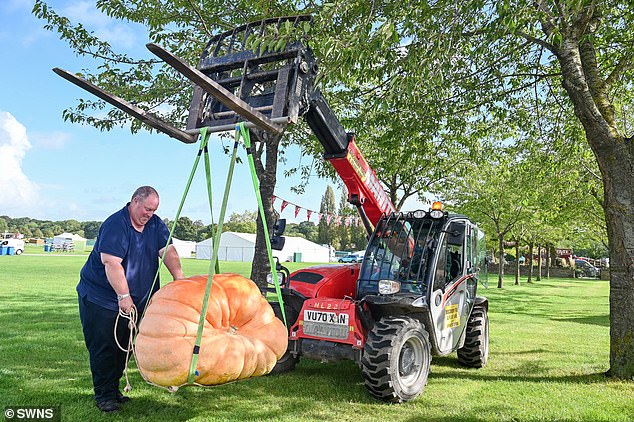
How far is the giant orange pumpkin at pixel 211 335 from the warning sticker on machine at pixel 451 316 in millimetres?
3447

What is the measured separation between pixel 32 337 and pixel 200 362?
6909 millimetres

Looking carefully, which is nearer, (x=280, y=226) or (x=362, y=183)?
(x=280, y=226)

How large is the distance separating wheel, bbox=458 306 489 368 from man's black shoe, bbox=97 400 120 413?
4.77 metres

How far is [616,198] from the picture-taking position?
709cm

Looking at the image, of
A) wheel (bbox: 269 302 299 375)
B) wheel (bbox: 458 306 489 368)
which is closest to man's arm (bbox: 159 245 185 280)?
wheel (bbox: 269 302 299 375)

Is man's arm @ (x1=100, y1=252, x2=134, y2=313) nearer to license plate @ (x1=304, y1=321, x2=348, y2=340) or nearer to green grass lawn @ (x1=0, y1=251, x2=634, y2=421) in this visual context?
green grass lawn @ (x1=0, y1=251, x2=634, y2=421)

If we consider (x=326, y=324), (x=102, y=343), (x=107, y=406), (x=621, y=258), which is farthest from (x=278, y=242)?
(x=621, y=258)

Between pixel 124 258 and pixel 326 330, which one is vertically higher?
pixel 124 258

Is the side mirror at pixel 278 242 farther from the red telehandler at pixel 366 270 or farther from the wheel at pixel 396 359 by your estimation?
the wheel at pixel 396 359

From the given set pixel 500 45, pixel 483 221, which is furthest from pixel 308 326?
pixel 483 221

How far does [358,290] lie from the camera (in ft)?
21.6

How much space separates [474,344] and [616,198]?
286cm

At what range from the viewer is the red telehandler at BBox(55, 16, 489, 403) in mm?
4672

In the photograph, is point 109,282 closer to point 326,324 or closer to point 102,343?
point 102,343
